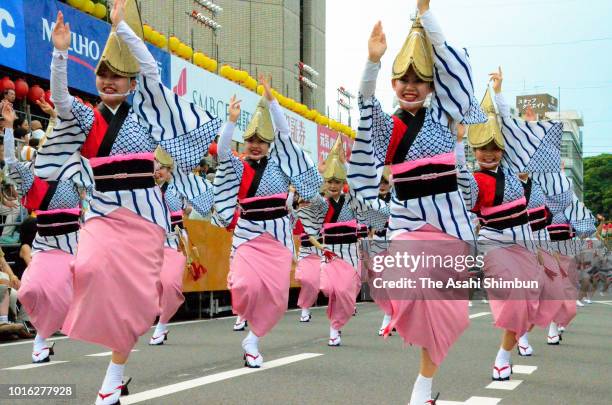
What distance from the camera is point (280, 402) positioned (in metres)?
6.47

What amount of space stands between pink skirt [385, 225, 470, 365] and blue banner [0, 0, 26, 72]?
32.2 feet

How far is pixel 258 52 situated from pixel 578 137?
104m

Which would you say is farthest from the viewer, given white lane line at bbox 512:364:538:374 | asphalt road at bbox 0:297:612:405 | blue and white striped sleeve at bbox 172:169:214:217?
blue and white striped sleeve at bbox 172:169:214:217

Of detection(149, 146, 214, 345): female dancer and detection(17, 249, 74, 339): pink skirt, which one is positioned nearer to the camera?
detection(17, 249, 74, 339): pink skirt

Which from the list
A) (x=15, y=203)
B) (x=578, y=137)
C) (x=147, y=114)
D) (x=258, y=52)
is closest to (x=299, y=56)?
(x=258, y=52)

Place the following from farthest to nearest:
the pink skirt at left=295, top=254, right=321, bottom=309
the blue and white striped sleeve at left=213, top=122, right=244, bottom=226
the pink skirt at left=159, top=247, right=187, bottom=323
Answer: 1. the pink skirt at left=295, top=254, right=321, bottom=309
2. the pink skirt at left=159, top=247, right=187, bottom=323
3. the blue and white striped sleeve at left=213, top=122, right=244, bottom=226

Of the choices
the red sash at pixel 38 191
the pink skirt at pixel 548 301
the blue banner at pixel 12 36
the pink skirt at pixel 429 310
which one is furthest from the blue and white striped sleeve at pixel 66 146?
Result: the blue banner at pixel 12 36

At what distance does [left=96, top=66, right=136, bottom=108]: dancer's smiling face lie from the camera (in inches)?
253

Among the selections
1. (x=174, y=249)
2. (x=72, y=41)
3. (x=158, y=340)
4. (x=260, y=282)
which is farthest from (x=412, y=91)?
(x=72, y=41)

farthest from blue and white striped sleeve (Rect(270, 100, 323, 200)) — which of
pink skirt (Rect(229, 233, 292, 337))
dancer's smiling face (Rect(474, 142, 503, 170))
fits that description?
dancer's smiling face (Rect(474, 142, 503, 170))

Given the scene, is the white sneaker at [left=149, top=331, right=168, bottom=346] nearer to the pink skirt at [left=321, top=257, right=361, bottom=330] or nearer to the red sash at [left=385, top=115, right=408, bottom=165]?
the pink skirt at [left=321, top=257, right=361, bottom=330]

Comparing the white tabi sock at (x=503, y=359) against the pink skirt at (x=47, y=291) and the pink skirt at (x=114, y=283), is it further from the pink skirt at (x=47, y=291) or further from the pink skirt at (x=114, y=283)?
the pink skirt at (x=47, y=291)

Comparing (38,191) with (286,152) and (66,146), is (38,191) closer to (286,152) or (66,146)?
(286,152)

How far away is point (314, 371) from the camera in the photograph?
821 centimetres
